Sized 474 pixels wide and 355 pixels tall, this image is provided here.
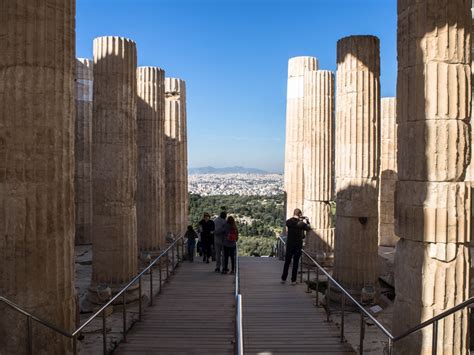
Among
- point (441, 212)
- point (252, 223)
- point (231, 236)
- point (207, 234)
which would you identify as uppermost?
point (441, 212)

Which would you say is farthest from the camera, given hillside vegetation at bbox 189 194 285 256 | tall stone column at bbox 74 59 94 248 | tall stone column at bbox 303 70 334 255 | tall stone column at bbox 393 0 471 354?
hillside vegetation at bbox 189 194 285 256

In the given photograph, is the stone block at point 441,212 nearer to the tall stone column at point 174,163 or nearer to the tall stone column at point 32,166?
the tall stone column at point 32,166

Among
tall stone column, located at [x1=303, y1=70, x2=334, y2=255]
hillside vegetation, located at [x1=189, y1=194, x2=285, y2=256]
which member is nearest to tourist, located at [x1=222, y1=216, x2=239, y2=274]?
hillside vegetation, located at [x1=189, y1=194, x2=285, y2=256]

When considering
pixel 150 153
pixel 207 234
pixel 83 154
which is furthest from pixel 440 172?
pixel 83 154

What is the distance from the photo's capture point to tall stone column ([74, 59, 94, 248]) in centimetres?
2344

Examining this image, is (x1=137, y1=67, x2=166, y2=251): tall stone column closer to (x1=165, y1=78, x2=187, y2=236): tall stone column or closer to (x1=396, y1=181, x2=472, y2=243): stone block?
(x1=165, y1=78, x2=187, y2=236): tall stone column

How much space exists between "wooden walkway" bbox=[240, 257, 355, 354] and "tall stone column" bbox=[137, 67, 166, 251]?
4.79 meters

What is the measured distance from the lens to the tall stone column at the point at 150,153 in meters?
17.5

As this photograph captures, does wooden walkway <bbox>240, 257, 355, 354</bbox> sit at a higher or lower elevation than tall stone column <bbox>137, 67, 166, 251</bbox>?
lower

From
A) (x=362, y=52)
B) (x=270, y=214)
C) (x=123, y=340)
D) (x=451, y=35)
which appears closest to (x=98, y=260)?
(x=123, y=340)

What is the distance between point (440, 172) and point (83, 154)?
19591 millimetres

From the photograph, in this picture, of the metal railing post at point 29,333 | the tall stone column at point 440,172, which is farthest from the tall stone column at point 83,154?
the tall stone column at point 440,172

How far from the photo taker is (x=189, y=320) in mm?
10367

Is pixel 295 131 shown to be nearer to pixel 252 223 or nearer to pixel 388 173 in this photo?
pixel 388 173
